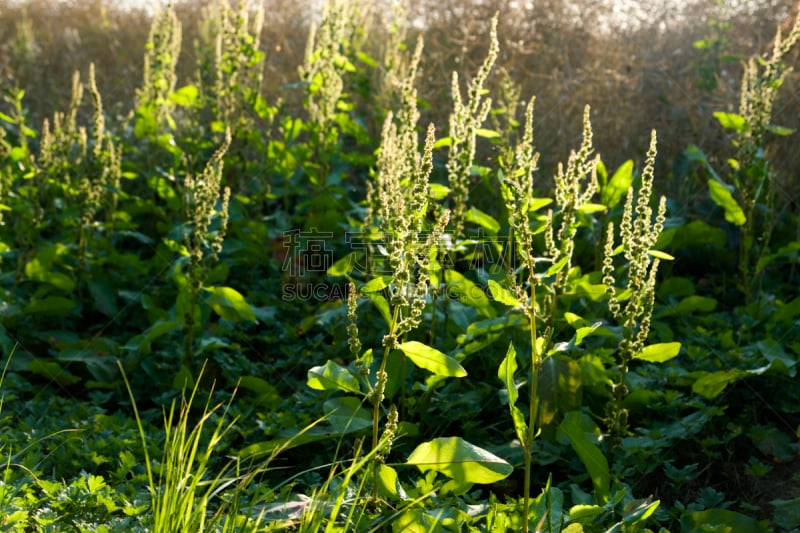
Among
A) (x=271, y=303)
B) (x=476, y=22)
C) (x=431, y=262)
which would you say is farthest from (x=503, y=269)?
(x=476, y=22)

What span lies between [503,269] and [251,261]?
68.5 inches

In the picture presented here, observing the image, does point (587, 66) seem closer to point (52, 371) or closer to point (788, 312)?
point (788, 312)

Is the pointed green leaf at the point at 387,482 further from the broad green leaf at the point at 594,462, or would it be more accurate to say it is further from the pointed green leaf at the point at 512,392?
the broad green leaf at the point at 594,462

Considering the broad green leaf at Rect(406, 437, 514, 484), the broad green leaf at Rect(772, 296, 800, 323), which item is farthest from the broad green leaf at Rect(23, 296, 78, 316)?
the broad green leaf at Rect(772, 296, 800, 323)

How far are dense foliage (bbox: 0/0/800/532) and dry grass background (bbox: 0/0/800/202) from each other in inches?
8.9

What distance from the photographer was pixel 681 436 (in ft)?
9.10

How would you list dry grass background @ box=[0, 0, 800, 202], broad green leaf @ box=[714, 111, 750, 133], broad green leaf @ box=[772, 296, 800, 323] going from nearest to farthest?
broad green leaf @ box=[772, 296, 800, 323]
broad green leaf @ box=[714, 111, 750, 133]
dry grass background @ box=[0, 0, 800, 202]

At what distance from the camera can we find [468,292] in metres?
3.22

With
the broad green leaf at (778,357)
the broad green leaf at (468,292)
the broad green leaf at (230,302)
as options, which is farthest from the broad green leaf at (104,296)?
the broad green leaf at (778,357)

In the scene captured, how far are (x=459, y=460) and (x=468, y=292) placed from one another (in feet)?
4.09

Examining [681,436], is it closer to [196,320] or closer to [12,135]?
[196,320]

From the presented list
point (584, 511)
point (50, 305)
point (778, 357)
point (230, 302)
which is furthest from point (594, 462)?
point (50, 305)

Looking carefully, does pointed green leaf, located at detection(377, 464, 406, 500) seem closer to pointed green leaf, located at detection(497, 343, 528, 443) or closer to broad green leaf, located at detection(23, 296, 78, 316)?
pointed green leaf, located at detection(497, 343, 528, 443)

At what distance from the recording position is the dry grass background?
212 inches
